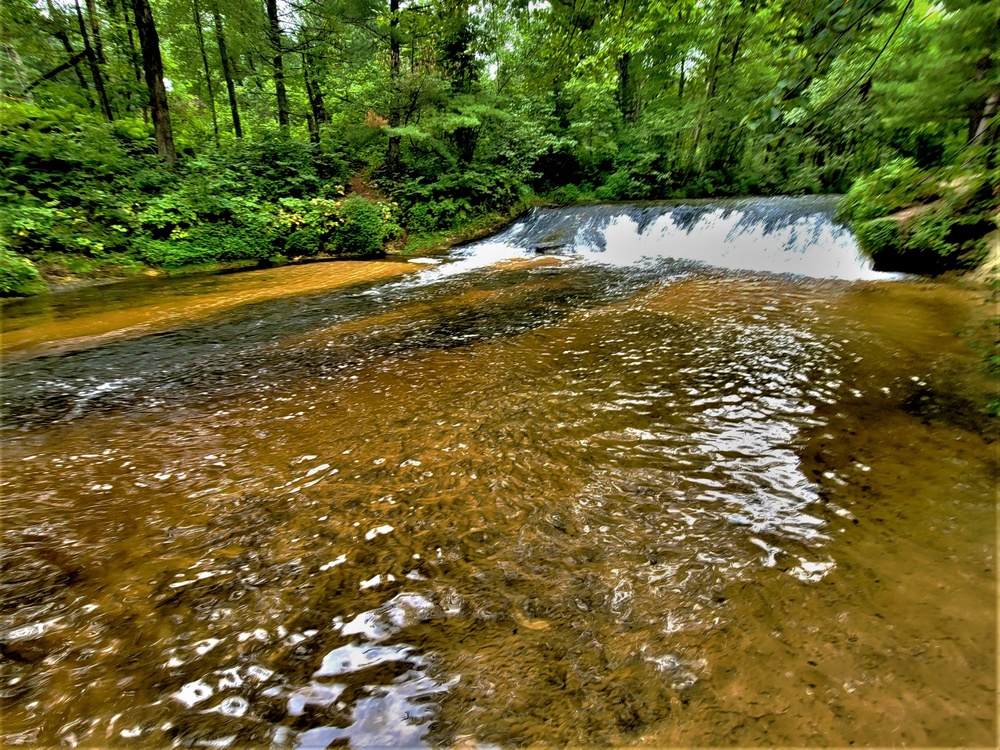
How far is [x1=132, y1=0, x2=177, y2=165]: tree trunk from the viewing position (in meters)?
10.4

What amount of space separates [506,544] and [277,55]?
1742cm

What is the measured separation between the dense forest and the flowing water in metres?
3.37

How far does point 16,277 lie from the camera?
7.64 metres

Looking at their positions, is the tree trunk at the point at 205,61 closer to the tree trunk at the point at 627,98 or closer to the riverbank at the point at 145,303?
the riverbank at the point at 145,303

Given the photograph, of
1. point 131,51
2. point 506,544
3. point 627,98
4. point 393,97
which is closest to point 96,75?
point 131,51

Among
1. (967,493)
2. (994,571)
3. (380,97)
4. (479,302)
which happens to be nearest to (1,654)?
(994,571)

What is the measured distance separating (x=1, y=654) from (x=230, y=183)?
12.9 meters

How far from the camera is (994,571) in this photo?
190 cm

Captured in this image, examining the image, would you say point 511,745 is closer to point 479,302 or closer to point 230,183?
point 479,302

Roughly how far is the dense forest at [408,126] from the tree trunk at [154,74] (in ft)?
0.15

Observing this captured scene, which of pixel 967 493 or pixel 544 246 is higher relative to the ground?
pixel 544 246

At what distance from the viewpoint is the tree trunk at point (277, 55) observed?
44.2ft

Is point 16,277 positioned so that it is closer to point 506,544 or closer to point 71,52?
point 506,544

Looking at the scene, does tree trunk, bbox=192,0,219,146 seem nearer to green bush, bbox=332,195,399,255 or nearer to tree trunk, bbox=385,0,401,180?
tree trunk, bbox=385,0,401,180
